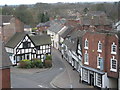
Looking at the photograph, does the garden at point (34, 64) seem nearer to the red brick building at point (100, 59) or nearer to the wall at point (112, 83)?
the red brick building at point (100, 59)

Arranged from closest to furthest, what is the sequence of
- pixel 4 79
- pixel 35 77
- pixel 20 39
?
pixel 4 79 < pixel 35 77 < pixel 20 39

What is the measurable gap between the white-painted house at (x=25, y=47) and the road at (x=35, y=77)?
2.66m

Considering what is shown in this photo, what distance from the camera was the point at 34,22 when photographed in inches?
2879

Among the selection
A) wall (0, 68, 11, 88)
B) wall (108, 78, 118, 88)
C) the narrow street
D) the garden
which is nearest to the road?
the narrow street

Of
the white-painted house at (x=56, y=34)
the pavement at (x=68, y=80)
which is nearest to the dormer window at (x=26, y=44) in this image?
the pavement at (x=68, y=80)

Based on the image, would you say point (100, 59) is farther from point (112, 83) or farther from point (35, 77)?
point (35, 77)

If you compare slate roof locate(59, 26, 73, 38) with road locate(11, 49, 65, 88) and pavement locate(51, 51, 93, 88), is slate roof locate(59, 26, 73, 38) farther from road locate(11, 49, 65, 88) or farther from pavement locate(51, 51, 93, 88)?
pavement locate(51, 51, 93, 88)

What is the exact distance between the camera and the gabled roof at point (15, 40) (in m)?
33.8

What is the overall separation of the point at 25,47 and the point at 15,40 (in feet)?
5.42

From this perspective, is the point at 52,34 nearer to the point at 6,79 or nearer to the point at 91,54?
the point at 91,54

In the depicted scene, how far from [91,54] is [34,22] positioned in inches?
1991

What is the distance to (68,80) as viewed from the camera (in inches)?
1010

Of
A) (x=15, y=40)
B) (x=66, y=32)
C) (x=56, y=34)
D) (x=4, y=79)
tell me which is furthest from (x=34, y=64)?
(x=4, y=79)

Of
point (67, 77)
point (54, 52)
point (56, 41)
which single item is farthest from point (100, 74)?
point (56, 41)
